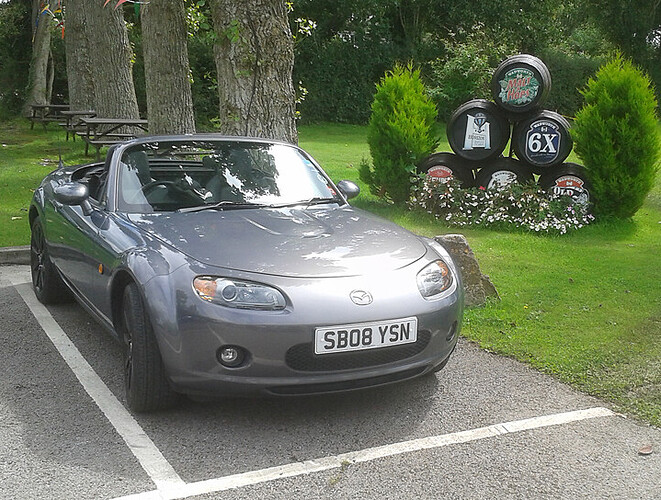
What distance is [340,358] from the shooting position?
11.8ft

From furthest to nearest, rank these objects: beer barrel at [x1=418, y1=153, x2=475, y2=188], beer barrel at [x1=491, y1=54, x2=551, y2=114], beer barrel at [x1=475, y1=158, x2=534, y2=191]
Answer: beer barrel at [x1=418, y1=153, x2=475, y2=188] → beer barrel at [x1=475, y1=158, x2=534, y2=191] → beer barrel at [x1=491, y1=54, x2=551, y2=114]

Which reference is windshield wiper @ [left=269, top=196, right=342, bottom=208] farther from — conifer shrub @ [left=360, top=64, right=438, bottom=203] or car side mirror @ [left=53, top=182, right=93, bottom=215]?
conifer shrub @ [left=360, top=64, right=438, bottom=203]

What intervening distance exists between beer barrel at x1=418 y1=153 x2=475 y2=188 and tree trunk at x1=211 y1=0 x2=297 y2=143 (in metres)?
2.63

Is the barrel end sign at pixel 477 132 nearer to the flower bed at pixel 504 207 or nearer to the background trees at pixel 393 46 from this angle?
the flower bed at pixel 504 207

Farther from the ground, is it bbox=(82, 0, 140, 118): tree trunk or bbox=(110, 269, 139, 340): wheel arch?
bbox=(82, 0, 140, 118): tree trunk

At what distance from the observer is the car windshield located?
4.75m

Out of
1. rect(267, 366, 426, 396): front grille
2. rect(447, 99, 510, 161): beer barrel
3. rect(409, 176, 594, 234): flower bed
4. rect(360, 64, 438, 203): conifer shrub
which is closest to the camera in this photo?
rect(267, 366, 426, 396): front grille

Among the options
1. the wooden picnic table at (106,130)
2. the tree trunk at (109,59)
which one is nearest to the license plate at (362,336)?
the wooden picnic table at (106,130)

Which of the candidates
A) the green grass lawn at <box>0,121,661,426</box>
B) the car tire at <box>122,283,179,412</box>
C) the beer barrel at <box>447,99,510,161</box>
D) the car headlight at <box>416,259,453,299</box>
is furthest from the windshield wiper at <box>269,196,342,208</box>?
the beer barrel at <box>447,99,510,161</box>

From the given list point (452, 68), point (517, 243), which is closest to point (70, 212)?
point (517, 243)

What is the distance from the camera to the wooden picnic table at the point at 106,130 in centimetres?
1319

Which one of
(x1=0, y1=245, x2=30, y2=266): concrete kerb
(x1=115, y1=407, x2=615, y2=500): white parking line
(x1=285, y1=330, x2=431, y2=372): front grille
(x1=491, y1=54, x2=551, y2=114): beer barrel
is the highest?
(x1=491, y1=54, x2=551, y2=114): beer barrel

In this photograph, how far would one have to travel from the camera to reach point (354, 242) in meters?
4.18

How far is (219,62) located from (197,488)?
5.67 meters
